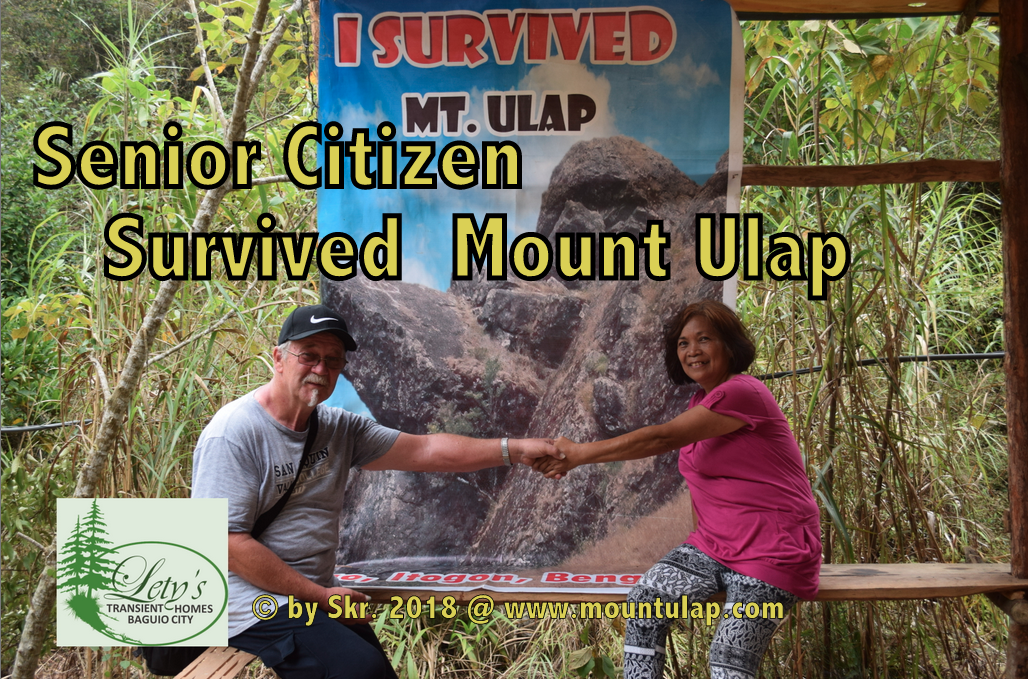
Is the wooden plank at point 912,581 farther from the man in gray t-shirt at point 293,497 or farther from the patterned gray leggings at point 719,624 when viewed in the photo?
the man in gray t-shirt at point 293,497

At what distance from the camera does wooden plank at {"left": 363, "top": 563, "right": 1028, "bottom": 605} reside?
2.37m

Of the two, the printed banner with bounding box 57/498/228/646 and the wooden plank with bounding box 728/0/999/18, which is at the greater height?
the wooden plank with bounding box 728/0/999/18

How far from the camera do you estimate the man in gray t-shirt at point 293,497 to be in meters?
2.08

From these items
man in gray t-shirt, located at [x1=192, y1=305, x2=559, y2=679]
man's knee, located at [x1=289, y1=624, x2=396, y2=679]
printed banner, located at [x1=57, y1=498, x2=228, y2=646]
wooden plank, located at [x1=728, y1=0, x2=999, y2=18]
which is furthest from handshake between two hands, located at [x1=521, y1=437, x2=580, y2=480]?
wooden plank, located at [x1=728, y1=0, x2=999, y2=18]

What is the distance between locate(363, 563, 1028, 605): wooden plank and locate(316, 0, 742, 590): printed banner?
192 millimetres

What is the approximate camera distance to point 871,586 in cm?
239

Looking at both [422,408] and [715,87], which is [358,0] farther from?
[422,408]

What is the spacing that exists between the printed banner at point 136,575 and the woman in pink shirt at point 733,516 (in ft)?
4.26

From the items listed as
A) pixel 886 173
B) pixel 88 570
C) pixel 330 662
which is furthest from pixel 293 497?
pixel 886 173

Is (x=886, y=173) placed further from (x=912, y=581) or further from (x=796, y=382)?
(x=912, y=581)

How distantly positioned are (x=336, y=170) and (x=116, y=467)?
139 cm

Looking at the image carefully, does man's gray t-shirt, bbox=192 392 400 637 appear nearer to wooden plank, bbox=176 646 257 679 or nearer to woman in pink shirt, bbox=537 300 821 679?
→ wooden plank, bbox=176 646 257 679

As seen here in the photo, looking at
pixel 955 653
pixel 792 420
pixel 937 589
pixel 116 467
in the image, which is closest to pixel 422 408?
pixel 116 467

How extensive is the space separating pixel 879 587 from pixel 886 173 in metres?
1.38
